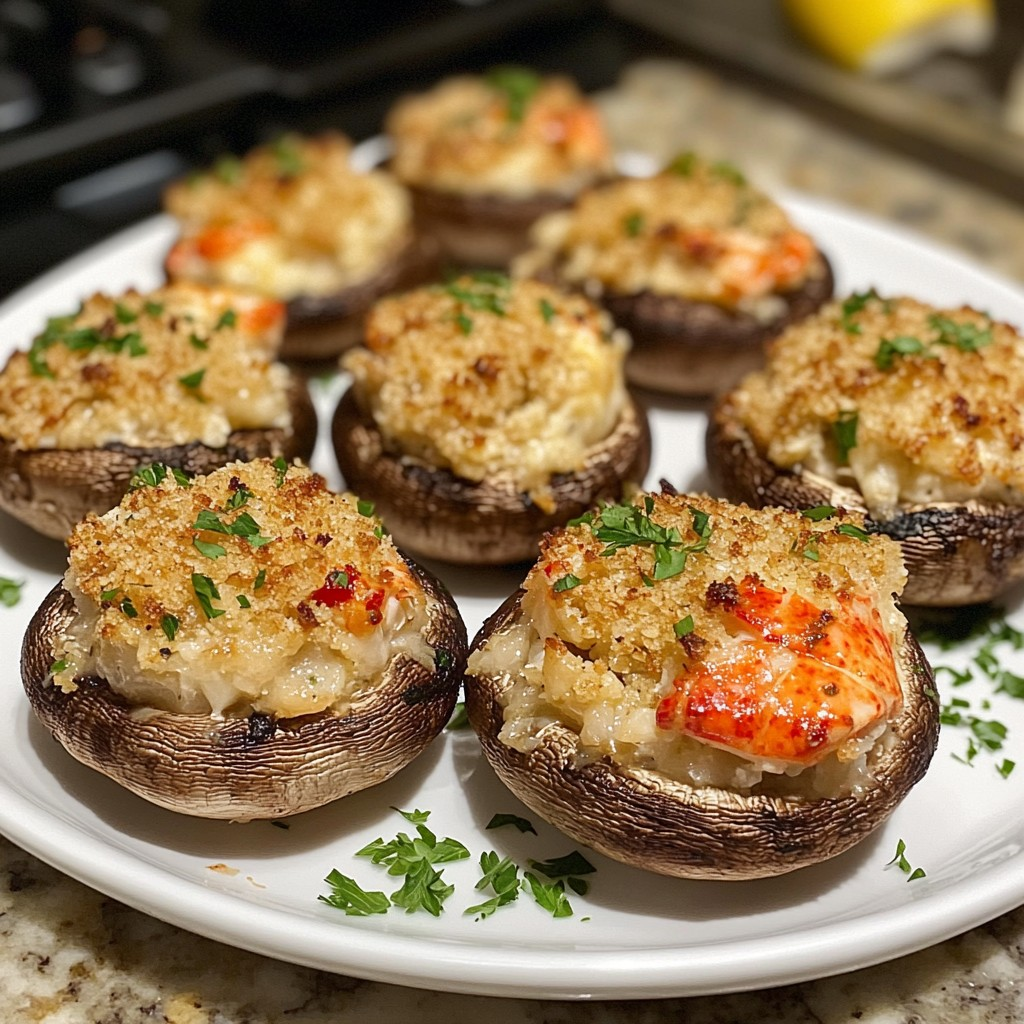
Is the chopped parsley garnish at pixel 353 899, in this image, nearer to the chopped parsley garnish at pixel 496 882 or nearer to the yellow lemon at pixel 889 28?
the chopped parsley garnish at pixel 496 882

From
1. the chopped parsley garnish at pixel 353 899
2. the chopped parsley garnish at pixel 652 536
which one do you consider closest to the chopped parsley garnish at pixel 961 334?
the chopped parsley garnish at pixel 652 536

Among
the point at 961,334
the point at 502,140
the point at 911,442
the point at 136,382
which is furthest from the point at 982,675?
the point at 502,140

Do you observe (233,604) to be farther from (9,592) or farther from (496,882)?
(9,592)

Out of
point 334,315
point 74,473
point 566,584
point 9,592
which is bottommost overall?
point 9,592

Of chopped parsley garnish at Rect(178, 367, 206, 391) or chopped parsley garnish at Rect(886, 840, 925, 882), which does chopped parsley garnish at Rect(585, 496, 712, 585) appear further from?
chopped parsley garnish at Rect(178, 367, 206, 391)

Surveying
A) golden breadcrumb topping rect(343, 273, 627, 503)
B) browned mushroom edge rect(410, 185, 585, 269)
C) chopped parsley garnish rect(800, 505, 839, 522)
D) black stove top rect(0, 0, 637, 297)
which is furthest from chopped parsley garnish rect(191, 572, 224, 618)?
black stove top rect(0, 0, 637, 297)
